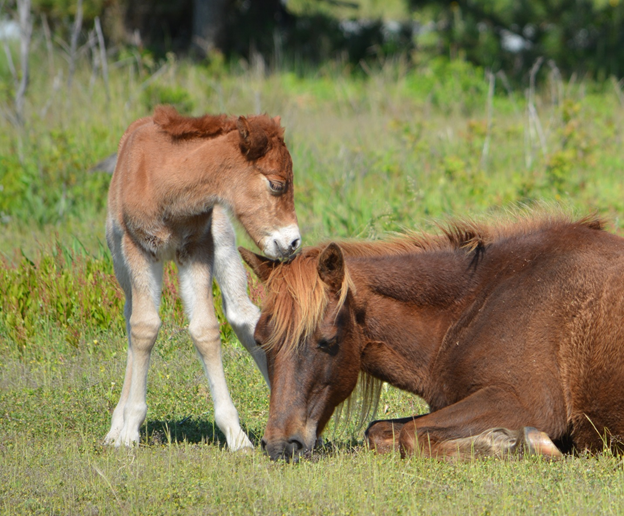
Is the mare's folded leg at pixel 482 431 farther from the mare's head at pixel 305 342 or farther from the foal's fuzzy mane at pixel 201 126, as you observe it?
the foal's fuzzy mane at pixel 201 126

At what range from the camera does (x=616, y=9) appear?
63.1ft

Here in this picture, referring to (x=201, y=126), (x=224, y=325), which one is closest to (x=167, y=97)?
(x=224, y=325)

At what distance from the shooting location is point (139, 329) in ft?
16.1

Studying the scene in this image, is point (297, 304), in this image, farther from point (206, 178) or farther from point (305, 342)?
point (206, 178)

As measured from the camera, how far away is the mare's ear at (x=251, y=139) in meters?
4.76

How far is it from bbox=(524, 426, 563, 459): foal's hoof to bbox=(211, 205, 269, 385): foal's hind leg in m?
1.80

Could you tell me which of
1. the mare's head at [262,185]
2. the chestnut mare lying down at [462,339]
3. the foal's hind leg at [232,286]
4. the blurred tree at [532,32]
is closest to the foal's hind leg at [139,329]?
the foal's hind leg at [232,286]

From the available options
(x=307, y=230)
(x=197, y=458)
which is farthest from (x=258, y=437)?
(x=307, y=230)

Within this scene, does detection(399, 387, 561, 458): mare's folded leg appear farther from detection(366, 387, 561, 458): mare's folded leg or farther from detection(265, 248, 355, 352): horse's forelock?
detection(265, 248, 355, 352): horse's forelock

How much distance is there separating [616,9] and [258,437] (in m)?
18.0

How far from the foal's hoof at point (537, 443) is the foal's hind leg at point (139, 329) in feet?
7.85

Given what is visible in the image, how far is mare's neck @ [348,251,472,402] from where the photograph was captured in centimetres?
447

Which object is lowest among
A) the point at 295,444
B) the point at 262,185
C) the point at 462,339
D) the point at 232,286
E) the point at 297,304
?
the point at 295,444

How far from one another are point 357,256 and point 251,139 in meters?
1.01
